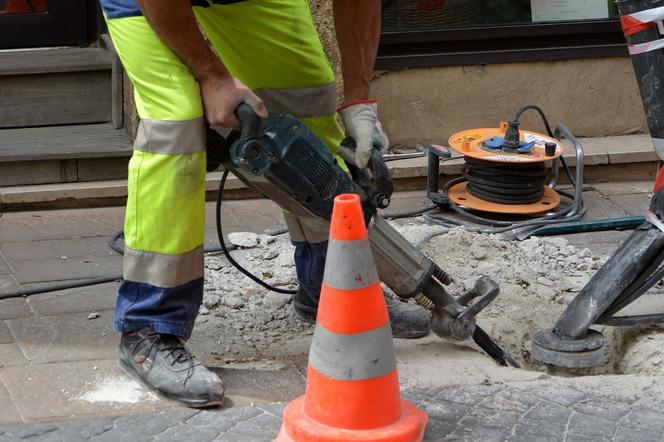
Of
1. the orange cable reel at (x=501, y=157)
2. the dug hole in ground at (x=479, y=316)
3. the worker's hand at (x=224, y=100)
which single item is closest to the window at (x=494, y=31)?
the orange cable reel at (x=501, y=157)

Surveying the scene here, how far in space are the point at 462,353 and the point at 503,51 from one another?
273 cm

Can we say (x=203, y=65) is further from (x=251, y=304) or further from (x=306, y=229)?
(x=251, y=304)

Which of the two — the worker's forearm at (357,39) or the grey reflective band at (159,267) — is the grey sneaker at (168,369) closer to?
the grey reflective band at (159,267)

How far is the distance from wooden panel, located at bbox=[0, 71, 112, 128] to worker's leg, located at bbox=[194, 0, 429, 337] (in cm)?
242

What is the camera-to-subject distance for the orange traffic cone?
272cm

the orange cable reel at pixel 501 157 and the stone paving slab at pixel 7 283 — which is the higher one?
the orange cable reel at pixel 501 157

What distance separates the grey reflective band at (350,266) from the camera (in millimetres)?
2734

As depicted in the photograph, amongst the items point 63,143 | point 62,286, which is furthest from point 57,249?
point 63,143

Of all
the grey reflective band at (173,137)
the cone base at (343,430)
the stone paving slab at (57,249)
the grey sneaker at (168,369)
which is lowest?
the stone paving slab at (57,249)

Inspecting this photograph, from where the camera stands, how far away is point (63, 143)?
544cm

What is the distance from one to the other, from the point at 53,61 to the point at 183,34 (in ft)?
9.65

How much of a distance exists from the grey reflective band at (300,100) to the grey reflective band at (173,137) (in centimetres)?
50

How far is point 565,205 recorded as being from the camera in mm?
5363

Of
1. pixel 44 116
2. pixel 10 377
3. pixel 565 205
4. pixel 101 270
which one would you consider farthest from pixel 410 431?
pixel 44 116
